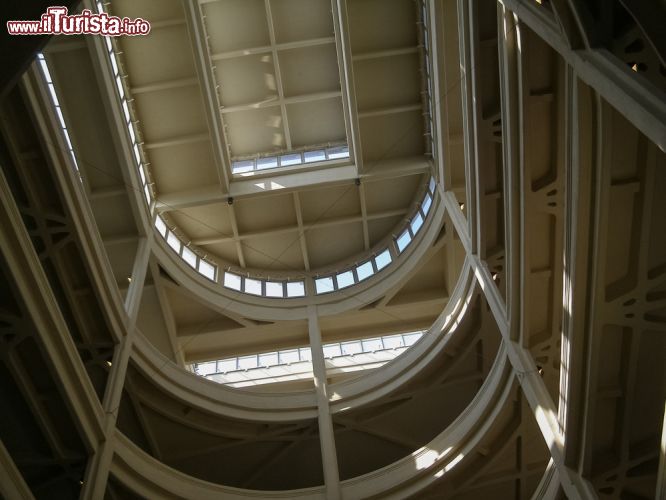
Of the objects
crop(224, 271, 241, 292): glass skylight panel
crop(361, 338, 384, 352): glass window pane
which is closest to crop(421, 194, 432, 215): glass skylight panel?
crop(361, 338, 384, 352): glass window pane

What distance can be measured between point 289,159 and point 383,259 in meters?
5.46

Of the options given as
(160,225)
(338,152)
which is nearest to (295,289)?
(338,152)

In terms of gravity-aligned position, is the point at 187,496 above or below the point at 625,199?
below

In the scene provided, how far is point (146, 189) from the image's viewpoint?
2136cm

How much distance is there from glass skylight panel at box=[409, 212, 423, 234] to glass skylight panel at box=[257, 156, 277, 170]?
5802 millimetres

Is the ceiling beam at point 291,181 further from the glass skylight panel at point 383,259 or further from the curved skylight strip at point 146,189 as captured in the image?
the glass skylight panel at point 383,259

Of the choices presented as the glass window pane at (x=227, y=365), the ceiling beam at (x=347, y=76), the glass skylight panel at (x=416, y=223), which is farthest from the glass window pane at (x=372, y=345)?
the ceiling beam at (x=347, y=76)

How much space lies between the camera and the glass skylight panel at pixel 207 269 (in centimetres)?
2410

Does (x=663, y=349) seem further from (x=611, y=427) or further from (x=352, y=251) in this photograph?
(x=352, y=251)

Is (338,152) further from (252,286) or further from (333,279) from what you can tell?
(252,286)

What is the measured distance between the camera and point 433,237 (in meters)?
21.6

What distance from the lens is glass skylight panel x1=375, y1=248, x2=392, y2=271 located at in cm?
2469

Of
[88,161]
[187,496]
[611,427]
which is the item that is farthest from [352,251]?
[611,427]

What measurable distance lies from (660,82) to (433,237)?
15442mm
